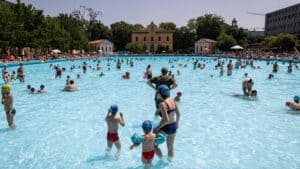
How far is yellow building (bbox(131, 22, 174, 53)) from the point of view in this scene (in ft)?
299

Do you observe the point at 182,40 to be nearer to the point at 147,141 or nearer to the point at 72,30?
the point at 72,30

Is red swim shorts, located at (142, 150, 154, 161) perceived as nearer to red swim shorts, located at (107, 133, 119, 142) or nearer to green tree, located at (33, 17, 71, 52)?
red swim shorts, located at (107, 133, 119, 142)

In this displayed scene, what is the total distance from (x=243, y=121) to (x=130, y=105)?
5.08m

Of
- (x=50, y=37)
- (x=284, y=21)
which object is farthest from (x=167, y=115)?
(x=284, y=21)

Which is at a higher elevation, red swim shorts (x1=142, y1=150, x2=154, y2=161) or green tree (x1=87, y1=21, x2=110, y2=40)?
green tree (x1=87, y1=21, x2=110, y2=40)

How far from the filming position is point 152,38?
91.8 metres

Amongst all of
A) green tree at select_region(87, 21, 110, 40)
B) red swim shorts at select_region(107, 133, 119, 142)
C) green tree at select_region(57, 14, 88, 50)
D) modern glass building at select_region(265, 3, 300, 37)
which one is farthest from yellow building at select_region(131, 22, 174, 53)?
red swim shorts at select_region(107, 133, 119, 142)

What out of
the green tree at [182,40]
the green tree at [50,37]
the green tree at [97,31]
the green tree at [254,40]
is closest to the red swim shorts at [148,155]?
the green tree at [50,37]

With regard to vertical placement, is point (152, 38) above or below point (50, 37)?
above

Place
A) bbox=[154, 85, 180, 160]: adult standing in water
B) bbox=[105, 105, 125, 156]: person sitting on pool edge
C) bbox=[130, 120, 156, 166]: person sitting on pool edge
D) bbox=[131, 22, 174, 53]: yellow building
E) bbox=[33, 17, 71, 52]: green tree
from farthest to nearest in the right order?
bbox=[131, 22, 174, 53]: yellow building, bbox=[33, 17, 71, 52]: green tree, bbox=[105, 105, 125, 156]: person sitting on pool edge, bbox=[154, 85, 180, 160]: adult standing in water, bbox=[130, 120, 156, 166]: person sitting on pool edge

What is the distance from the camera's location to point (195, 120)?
11.1 m

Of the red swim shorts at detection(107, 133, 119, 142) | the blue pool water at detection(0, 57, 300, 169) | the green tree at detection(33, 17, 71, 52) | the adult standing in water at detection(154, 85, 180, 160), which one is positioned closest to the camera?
the adult standing in water at detection(154, 85, 180, 160)

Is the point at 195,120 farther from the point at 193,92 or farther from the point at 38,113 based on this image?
the point at 193,92

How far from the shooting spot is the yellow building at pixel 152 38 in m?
91.0
